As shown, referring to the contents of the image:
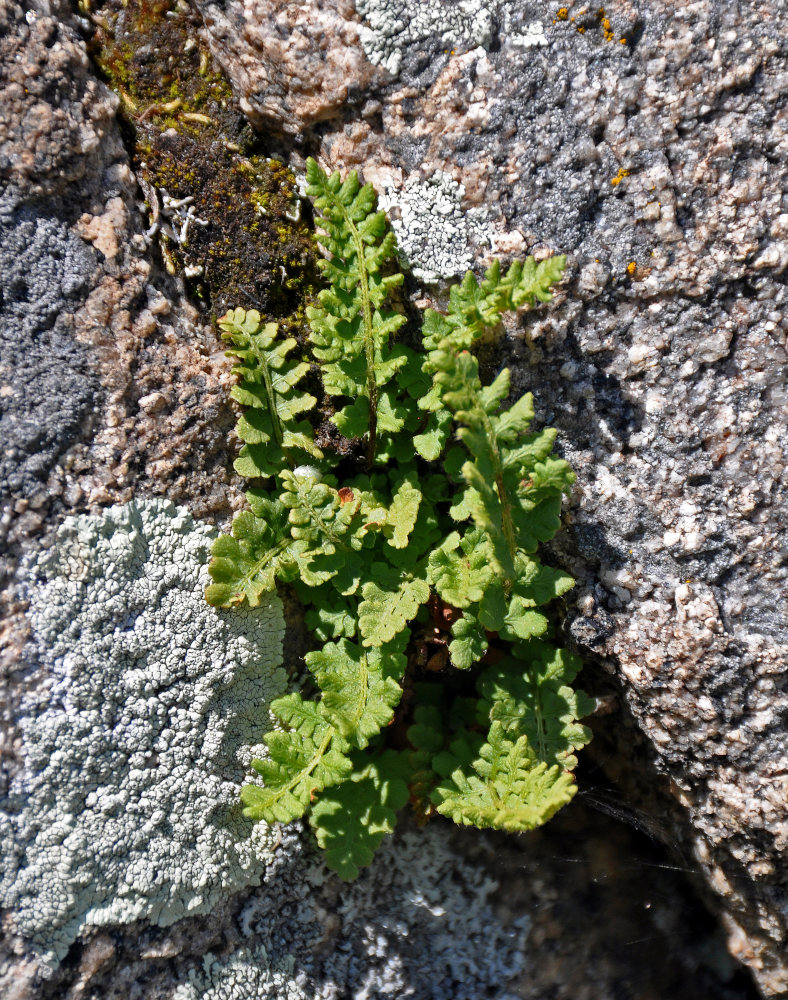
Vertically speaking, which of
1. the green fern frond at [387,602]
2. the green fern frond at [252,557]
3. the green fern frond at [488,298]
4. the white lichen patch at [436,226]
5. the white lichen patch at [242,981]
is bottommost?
the white lichen patch at [242,981]

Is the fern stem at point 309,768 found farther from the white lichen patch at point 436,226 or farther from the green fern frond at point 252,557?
the white lichen patch at point 436,226

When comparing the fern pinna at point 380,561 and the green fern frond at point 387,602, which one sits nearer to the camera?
the fern pinna at point 380,561

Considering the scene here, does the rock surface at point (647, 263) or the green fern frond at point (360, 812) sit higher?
the rock surface at point (647, 263)

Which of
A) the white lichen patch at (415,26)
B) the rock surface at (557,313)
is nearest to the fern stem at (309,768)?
the rock surface at (557,313)

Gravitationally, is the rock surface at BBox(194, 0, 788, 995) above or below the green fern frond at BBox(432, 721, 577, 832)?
above

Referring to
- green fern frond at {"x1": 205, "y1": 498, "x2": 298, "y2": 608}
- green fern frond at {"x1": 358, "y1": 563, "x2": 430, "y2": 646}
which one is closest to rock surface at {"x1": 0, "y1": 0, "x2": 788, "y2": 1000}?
green fern frond at {"x1": 205, "y1": 498, "x2": 298, "y2": 608}

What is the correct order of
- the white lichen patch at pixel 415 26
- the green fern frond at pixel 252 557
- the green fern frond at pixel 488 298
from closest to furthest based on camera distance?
the green fern frond at pixel 488 298 → the white lichen patch at pixel 415 26 → the green fern frond at pixel 252 557

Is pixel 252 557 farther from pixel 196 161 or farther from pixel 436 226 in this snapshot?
pixel 196 161

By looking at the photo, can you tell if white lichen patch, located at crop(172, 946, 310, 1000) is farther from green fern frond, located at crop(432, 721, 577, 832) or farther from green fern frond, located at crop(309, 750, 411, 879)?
green fern frond, located at crop(432, 721, 577, 832)

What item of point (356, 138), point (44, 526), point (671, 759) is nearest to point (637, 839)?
point (671, 759)

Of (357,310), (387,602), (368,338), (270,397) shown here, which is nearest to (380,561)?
(387,602)
